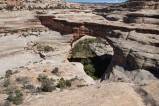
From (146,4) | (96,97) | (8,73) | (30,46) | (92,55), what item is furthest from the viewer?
(30,46)

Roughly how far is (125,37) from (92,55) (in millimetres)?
7826

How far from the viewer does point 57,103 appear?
771 inches

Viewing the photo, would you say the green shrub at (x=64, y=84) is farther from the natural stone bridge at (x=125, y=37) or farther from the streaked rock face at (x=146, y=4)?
the streaked rock face at (x=146, y=4)

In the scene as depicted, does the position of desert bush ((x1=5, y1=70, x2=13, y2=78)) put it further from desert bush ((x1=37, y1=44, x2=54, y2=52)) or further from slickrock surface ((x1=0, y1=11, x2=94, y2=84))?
desert bush ((x1=37, y1=44, x2=54, y2=52))

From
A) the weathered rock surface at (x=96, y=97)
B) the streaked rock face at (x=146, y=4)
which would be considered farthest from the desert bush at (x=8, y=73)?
the streaked rock face at (x=146, y=4)

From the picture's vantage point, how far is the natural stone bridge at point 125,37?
106 feet

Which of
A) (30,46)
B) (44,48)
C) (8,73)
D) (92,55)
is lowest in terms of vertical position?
(92,55)

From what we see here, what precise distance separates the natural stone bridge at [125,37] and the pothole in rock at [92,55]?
1.68m

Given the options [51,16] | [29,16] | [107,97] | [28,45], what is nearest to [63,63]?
[28,45]

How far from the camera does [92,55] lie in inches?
1705

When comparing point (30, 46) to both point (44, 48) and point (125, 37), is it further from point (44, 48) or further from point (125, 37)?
point (125, 37)

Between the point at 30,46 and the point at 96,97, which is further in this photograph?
the point at 30,46

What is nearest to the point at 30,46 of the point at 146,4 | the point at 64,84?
the point at 146,4

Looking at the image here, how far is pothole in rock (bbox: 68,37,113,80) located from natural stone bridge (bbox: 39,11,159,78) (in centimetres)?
168
